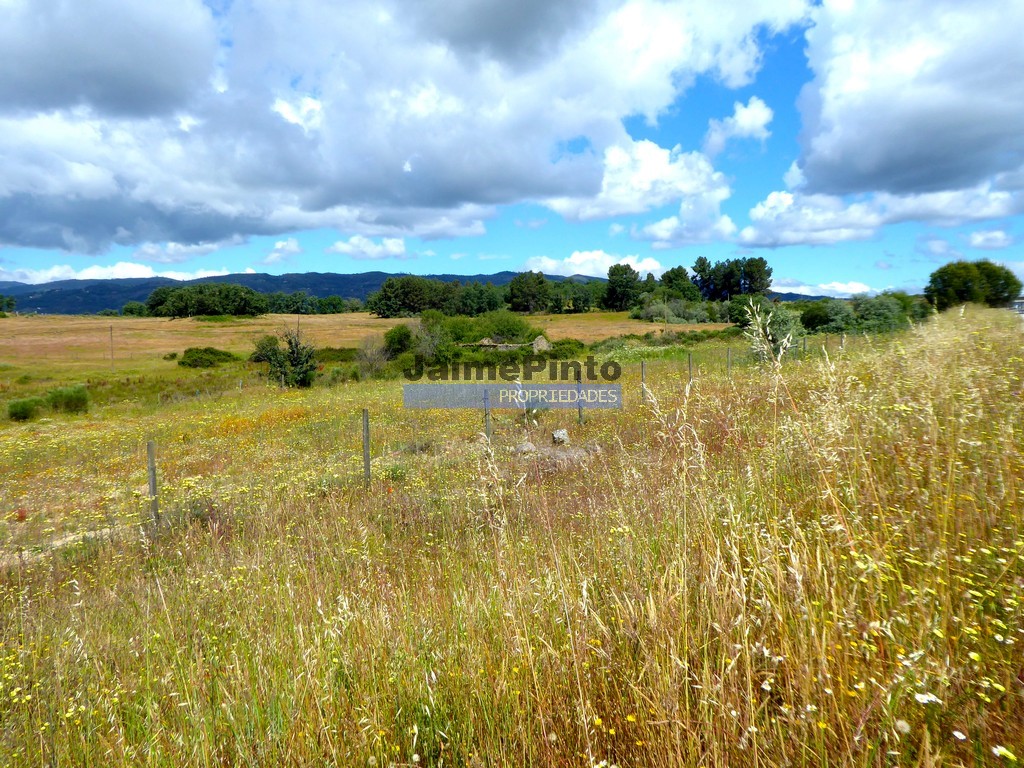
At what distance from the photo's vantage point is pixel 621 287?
326 ft

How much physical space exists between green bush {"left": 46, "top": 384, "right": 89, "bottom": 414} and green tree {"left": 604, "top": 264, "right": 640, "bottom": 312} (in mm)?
82176

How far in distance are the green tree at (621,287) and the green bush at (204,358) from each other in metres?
67.4

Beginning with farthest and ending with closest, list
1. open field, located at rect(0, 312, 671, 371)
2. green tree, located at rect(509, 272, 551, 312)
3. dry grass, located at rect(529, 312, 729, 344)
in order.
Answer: green tree, located at rect(509, 272, 551, 312) < dry grass, located at rect(529, 312, 729, 344) < open field, located at rect(0, 312, 671, 371)

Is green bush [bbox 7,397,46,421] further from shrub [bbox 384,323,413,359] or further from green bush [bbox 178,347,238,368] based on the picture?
green bush [bbox 178,347,238,368]

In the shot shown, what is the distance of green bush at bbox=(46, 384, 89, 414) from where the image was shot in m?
30.1

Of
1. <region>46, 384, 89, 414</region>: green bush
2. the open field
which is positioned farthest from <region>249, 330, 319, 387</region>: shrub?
<region>46, 384, 89, 414</region>: green bush

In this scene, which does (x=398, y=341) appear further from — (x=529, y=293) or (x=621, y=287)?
(x=621, y=287)

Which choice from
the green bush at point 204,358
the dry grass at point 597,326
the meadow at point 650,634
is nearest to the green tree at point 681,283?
the dry grass at point 597,326

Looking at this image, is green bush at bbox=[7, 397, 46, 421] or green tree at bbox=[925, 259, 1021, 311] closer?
green tree at bbox=[925, 259, 1021, 311]

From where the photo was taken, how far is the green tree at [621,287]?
98213 millimetres

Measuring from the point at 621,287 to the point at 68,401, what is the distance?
8543 cm

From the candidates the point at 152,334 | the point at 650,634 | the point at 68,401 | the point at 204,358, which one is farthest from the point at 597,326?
the point at 650,634

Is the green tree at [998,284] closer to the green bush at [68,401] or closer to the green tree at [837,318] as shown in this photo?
the green tree at [837,318]

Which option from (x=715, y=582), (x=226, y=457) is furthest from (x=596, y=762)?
(x=226, y=457)
